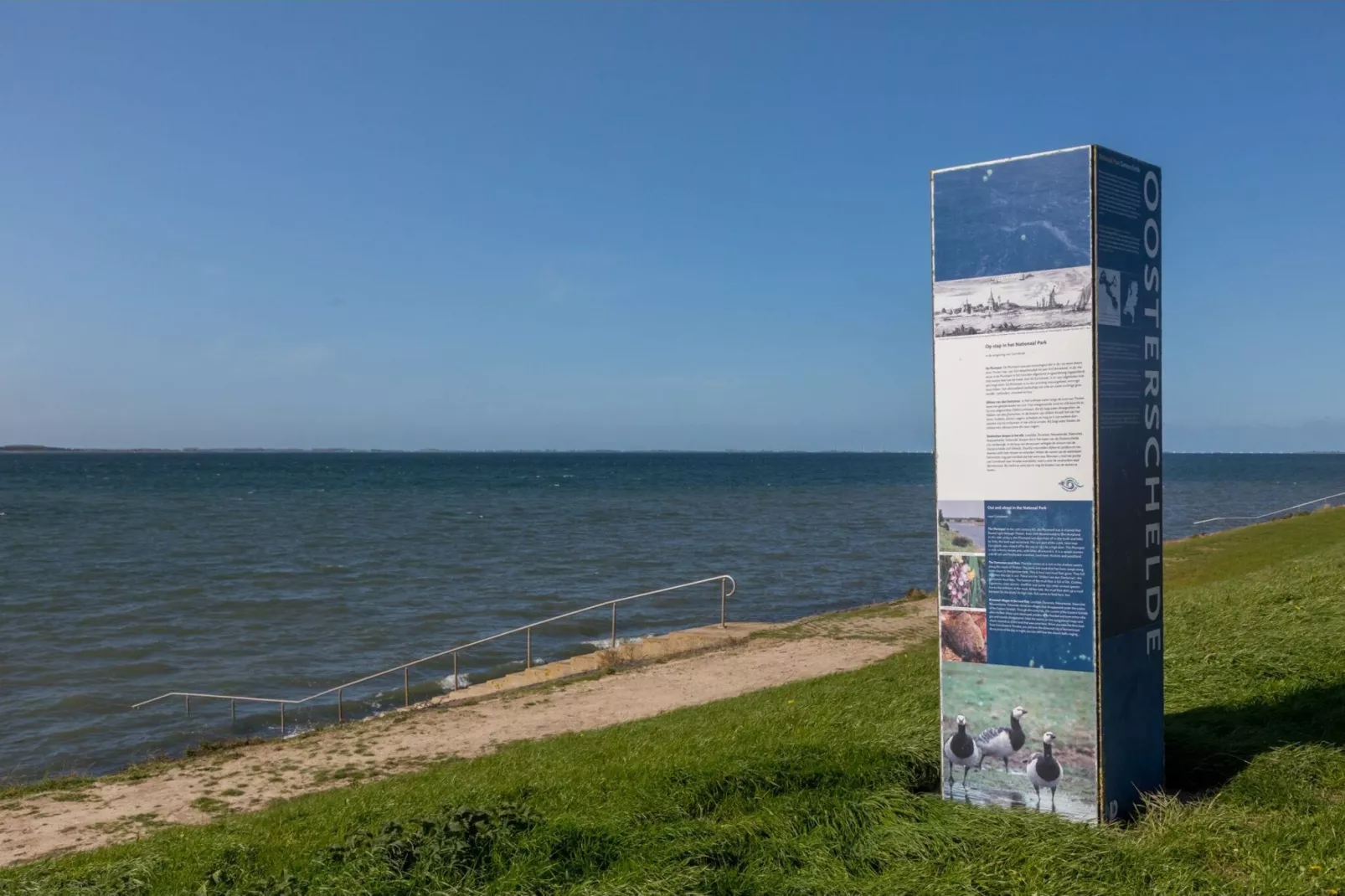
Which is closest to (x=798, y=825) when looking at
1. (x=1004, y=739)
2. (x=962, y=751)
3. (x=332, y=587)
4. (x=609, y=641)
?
(x=962, y=751)

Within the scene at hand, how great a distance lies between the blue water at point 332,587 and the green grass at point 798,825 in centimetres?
794

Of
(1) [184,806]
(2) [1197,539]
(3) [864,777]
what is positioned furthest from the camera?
(2) [1197,539]

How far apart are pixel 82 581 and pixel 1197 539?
30.0 m

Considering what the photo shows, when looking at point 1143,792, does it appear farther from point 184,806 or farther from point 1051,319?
point 184,806

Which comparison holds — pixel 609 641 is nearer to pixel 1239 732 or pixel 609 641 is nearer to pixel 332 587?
pixel 332 587

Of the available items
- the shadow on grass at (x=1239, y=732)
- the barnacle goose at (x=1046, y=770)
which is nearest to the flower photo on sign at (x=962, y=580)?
the barnacle goose at (x=1046, y=770)

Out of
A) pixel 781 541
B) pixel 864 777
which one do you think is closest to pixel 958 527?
pixel 864 777

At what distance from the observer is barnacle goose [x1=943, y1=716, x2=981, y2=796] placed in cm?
566

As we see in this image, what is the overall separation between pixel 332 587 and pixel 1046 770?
2443cm

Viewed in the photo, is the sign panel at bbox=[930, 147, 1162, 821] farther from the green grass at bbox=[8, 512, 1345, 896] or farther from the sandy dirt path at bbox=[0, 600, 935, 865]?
the sandy dirt path at bbox=[0, 600, 935, 865]

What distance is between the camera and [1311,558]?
15.2 metres

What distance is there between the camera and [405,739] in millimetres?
10805

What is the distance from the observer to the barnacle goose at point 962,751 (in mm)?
5660

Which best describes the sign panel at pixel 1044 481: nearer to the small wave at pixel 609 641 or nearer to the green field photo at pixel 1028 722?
the green field photo at pixel 1028 722
